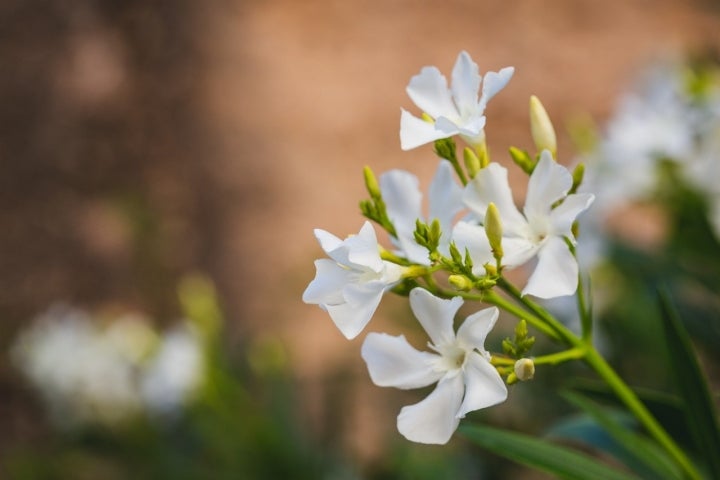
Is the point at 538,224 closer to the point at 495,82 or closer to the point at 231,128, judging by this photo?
the point at 495,82

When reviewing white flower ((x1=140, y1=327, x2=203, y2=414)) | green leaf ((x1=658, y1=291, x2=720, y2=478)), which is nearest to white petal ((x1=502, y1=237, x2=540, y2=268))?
green leaf ((x1=658, y1=291, x2=720, y2=478))

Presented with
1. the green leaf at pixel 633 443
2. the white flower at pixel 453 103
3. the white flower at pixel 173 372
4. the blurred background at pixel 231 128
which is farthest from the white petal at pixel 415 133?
the blurred background at pixel 231 128

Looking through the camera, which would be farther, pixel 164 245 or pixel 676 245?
pixel 164 245

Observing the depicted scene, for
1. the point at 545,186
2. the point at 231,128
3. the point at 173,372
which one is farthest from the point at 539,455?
the point at 231,128

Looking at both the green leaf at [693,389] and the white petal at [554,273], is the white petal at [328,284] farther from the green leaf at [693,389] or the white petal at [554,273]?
the green leaf at [693,389]

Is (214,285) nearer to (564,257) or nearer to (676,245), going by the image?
(676,245)

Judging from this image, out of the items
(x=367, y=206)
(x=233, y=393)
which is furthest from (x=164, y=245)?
(x=367, y=206)

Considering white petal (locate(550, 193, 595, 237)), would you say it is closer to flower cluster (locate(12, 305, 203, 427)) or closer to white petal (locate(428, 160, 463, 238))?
white petal (locate(428, 160, 463, 238))

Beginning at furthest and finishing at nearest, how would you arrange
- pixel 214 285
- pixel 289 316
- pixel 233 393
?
1. pixel 214 285
2. pixel 289 316
3. pixel 233 393
